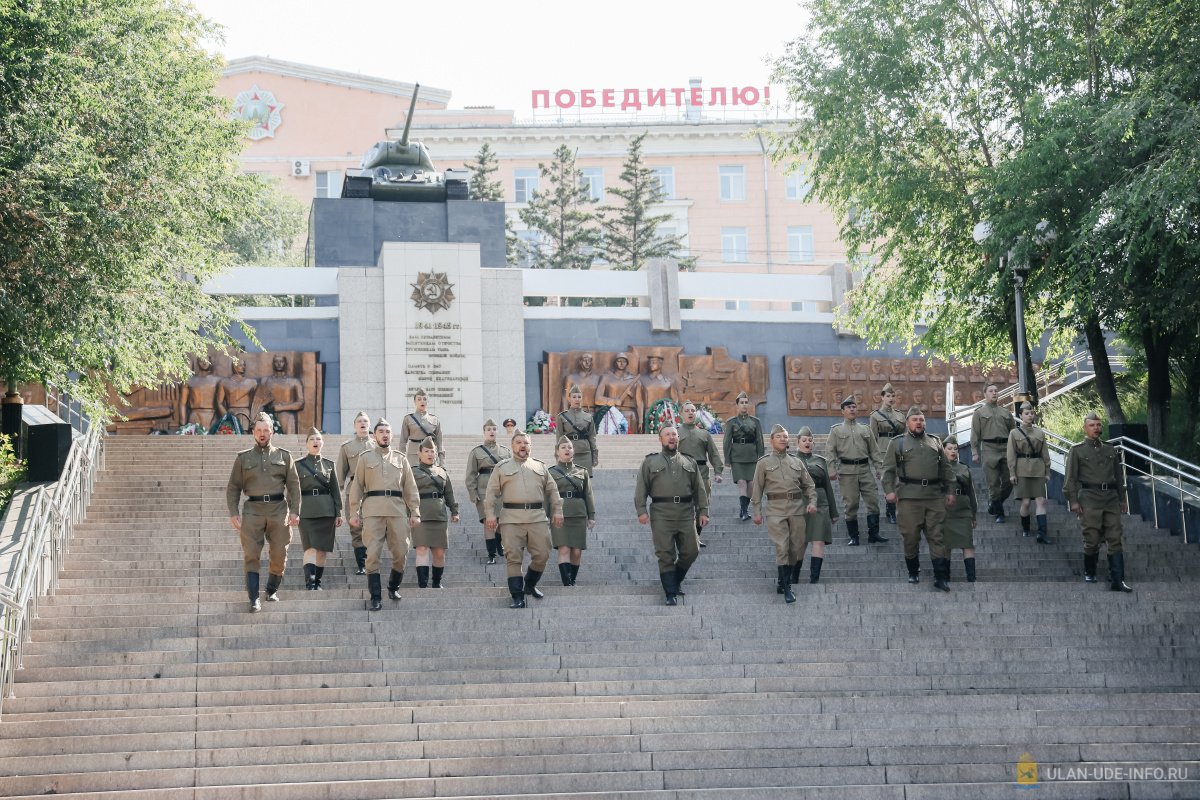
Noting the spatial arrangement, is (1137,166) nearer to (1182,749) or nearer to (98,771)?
(1182,749)

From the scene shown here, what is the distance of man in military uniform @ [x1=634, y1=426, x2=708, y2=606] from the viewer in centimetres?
1152

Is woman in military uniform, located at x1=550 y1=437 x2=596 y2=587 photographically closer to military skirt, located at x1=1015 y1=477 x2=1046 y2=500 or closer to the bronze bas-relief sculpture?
military skirt, located at x1=1015 y1=477 x2=1046 y2=500

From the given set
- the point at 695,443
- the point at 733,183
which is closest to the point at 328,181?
the point at 733,183

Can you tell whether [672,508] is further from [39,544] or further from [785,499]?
[39,544]

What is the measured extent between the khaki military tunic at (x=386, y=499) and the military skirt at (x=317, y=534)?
1.83 ft

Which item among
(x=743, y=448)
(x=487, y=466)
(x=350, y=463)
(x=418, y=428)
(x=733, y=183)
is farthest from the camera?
(x=733, y=183)

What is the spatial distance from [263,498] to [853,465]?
599 cm

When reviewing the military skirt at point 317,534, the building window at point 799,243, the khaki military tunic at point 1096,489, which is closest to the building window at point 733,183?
the building window at point 799,243

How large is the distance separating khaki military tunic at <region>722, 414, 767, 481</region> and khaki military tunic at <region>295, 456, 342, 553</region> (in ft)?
14.7

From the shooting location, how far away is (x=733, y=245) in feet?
158

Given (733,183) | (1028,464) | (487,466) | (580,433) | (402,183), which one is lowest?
(1028,464)

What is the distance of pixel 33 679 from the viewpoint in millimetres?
9570

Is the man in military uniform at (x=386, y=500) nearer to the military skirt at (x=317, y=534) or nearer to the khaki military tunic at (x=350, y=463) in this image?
the military skirt at (x=317, y=534)

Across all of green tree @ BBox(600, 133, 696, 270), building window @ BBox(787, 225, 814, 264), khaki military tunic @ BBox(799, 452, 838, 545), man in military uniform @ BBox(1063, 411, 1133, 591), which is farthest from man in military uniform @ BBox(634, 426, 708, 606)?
building window @ BBox(787, 225, 814, 264)
